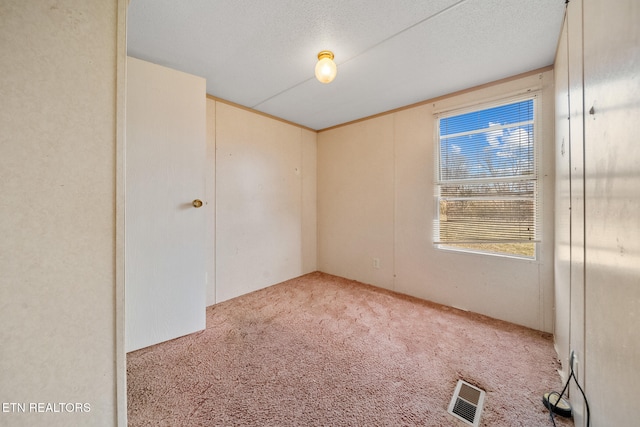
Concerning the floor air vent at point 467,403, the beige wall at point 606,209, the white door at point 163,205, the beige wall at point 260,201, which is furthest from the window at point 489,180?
the white door at point 163,205

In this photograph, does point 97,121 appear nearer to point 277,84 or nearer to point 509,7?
point 277,84

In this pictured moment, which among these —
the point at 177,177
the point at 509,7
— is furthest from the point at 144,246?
the point at 509,7

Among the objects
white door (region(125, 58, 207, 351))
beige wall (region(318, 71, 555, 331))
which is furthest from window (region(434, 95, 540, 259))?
white door (region(125, 58, 207, 351))

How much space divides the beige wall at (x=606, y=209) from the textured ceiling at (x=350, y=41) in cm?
46

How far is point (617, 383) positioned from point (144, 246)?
248 centimetres

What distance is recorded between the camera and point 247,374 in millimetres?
1491

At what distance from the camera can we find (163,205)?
71.9 inches

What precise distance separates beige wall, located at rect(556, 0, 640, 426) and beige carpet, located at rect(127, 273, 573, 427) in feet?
1.37

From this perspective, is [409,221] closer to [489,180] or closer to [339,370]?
[489,180]

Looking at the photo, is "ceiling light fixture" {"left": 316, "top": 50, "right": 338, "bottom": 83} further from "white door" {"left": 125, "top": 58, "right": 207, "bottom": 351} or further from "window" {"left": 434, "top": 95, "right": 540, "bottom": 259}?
"window" {"left": 434, "top": 95, "right": 540, "bottom": 259}

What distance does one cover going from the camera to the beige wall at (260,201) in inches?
104

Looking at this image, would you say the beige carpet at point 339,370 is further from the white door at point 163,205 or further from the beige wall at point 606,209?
the beige wall at point 606,209

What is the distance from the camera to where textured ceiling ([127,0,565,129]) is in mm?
1368

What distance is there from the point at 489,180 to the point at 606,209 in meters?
1.63
